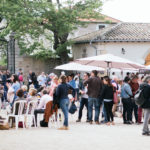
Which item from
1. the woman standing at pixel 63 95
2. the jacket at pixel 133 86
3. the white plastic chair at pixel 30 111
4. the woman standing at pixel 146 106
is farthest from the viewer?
the jacket at pixel 133 86

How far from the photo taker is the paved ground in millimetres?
10586

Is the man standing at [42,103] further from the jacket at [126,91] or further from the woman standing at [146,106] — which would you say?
the woman standing at [146,106]

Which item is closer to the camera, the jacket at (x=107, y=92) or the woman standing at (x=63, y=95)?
the woman standing at (x=63, y=95)

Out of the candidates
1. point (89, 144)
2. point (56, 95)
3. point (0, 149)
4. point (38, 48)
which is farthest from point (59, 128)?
point (38, 48)

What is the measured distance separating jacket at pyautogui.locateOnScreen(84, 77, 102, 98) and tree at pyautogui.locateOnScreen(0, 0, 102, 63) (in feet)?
61.1

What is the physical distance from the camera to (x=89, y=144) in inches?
437

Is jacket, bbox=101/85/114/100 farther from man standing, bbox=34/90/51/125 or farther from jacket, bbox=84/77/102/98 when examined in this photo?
man standing, bbox=34/90/51/125

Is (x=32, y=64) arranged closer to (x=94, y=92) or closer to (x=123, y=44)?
(x=123, y=44)

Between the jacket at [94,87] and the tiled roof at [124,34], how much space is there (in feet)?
69.0

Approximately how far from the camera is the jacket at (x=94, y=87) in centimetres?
1686

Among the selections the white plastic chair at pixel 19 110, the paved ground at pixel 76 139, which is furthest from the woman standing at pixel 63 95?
the white plastic chair at pixel 19 110

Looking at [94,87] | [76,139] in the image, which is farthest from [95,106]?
[76,139]

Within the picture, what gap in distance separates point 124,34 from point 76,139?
2784 cm

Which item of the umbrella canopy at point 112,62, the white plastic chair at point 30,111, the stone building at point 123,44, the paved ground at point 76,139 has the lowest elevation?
the paved ground at point 76,139
